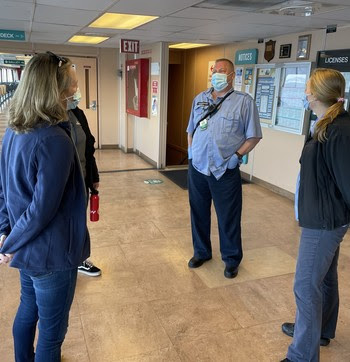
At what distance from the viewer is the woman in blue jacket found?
49.3 inches

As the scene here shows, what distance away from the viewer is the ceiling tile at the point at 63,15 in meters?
3.45

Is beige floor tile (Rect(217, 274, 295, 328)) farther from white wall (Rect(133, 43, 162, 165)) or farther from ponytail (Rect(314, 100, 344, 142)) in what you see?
white wall (Rect(133, 43, 162, 165))

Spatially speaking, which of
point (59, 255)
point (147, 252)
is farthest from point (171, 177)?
point (59, 255)

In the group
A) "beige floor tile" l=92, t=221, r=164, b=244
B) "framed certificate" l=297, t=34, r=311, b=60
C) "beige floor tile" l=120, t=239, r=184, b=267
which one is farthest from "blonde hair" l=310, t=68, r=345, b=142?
"framed certificate" l=297, t=34, r=311, b=60

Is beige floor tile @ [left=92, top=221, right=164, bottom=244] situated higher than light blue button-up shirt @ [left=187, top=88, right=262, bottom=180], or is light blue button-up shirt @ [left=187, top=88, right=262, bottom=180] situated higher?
light blue button-up shirt @ [left=187, top=88, right=262, bottom=180]

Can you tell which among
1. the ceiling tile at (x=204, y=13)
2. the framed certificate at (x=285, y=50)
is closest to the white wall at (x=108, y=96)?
the framed certificate at (x=285, y=50)

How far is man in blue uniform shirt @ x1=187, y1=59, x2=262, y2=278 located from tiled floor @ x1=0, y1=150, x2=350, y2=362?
0.33 meters

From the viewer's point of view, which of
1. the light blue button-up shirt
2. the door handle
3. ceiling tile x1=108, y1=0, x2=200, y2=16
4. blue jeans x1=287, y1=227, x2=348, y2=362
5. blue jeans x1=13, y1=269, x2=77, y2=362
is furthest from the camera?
the door handle

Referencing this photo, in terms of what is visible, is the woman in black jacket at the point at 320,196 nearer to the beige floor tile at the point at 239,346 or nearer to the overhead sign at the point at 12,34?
the beige floor tile at the point at 239,346

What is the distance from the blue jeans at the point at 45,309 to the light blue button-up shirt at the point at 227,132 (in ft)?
4.86

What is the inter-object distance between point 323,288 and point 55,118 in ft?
5.38

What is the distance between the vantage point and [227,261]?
290 cm

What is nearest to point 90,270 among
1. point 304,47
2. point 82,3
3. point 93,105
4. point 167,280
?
point 167,280

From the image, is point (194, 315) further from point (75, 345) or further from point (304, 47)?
point (304, 47)
